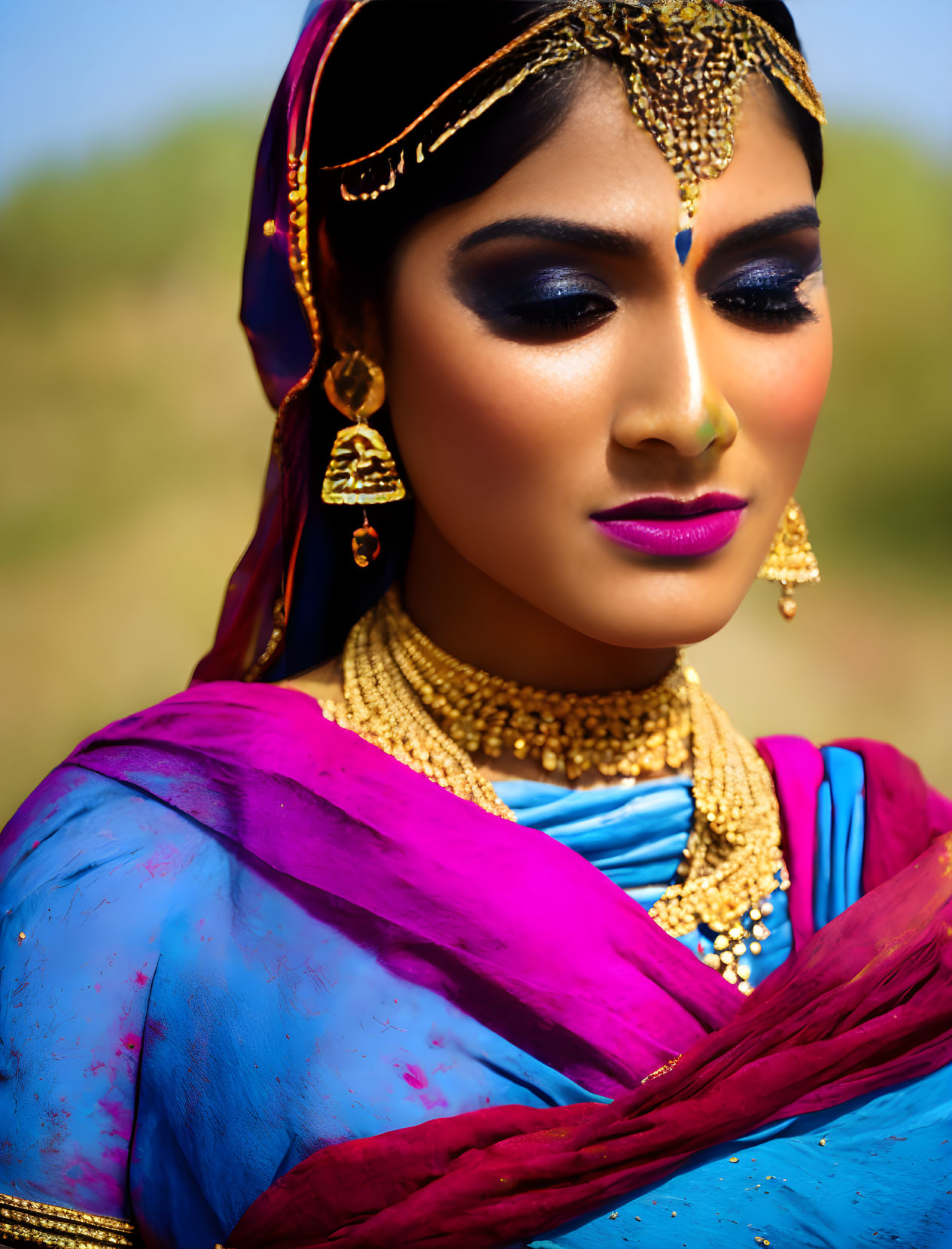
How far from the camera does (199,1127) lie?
1075mm

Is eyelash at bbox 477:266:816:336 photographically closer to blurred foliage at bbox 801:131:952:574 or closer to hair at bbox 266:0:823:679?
hair at bbox 266:0:823:679

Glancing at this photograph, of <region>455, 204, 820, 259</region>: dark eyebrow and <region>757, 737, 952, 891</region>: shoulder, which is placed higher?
<region>455, 204, 820, 259</region>: dark eyebrow

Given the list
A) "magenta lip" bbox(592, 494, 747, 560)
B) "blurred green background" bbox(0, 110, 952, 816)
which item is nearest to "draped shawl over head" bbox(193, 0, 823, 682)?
"magenta lip" bbox(592, 494, 747, 560)

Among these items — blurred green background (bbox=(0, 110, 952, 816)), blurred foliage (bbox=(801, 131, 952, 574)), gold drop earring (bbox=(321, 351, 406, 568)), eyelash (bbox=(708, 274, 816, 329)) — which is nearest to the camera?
Result: eyelash (bbox=(708, 274, 816, 329))

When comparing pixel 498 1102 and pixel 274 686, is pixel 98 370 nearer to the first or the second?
pixel 274 686

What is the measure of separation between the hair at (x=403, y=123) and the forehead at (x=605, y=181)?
0.01m

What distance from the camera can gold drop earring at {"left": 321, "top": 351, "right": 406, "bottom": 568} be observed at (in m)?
1.21

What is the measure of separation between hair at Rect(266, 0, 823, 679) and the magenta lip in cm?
27

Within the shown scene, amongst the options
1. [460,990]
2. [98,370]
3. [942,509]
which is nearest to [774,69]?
[460,990]

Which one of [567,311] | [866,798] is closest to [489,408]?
[567,311]

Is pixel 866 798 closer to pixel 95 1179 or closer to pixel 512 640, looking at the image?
pixel 512 640

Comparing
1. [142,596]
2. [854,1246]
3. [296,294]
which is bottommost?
[854,1246]

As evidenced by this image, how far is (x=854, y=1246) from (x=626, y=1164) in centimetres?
19

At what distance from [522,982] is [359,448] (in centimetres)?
52
